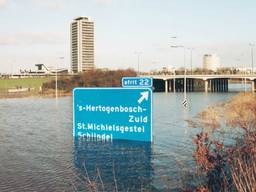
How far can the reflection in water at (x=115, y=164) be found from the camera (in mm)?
12469

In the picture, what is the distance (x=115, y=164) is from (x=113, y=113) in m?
6.19

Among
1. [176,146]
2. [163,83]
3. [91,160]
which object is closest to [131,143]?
[176,146]

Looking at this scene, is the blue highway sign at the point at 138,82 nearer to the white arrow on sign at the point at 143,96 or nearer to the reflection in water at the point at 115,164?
the white arrow on sign at the point at 143,96

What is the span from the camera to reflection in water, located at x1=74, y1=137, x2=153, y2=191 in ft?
40.9

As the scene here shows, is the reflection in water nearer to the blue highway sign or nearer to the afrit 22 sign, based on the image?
the afrit 22 sign

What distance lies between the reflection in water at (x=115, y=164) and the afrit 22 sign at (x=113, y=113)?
0.81m

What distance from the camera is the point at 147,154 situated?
17172mm

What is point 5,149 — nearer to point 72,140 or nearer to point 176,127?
point 72,140

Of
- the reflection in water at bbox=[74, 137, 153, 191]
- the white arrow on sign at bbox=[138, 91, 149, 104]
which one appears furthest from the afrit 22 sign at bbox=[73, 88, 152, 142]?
the reflection in water at bbox=[74, 137, 153, 191]

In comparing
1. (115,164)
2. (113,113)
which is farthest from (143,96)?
(115,164)

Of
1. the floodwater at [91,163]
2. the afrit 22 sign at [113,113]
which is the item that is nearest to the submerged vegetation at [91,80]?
the floodwater at [91,163]

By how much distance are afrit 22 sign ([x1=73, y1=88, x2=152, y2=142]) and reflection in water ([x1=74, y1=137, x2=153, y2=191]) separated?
0.81 metres

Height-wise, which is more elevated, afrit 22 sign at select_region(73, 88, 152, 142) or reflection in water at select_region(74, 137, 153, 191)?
afrit 22 sign at select_region(73, 88, 152, 142)

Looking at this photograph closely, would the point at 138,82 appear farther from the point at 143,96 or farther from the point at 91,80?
the point at 91,80
